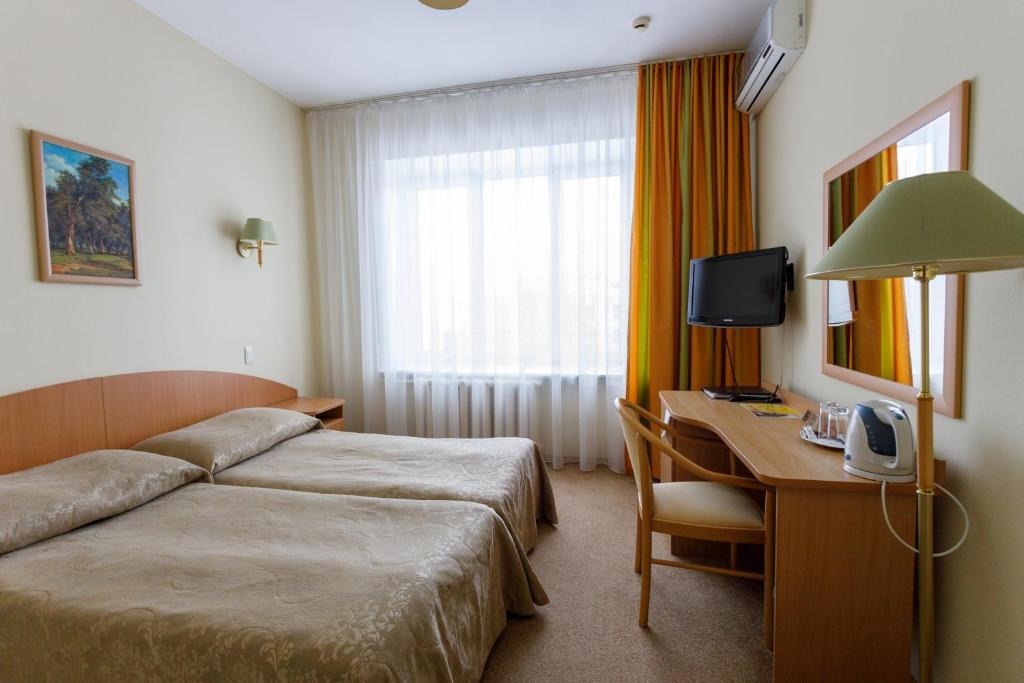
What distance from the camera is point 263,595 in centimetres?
122

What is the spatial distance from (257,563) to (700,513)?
1.52 m

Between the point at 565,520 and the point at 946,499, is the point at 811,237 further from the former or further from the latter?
the point at 565,520

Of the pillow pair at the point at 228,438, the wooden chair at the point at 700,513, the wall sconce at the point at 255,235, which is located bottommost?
the wooden chair at the point at 700,513

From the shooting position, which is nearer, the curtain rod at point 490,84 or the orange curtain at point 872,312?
the orange curtain at point 872,312

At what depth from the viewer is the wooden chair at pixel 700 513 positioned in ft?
5.49

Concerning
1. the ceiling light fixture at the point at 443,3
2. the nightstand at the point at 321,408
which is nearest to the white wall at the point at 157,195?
the nightstand at the point at 321,408

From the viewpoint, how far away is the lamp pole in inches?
43.8

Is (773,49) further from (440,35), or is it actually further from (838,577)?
(838,577)

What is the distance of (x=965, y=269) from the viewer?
114 cm

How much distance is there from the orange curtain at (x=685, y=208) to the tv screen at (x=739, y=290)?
25 centimetres

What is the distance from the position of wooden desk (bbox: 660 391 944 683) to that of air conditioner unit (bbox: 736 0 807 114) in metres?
2.14

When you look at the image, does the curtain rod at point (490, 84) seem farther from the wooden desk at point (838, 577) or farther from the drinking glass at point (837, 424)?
the wooden desk at point (838, 577)

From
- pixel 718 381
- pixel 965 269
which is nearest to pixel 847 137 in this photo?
pixel 965 269

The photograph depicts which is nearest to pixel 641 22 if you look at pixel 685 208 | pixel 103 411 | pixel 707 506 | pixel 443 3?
pixel 685 208
